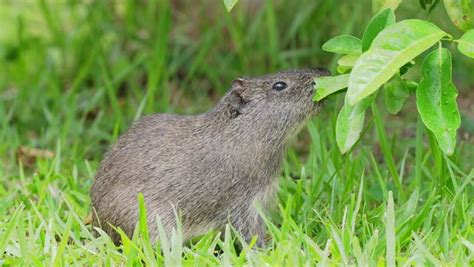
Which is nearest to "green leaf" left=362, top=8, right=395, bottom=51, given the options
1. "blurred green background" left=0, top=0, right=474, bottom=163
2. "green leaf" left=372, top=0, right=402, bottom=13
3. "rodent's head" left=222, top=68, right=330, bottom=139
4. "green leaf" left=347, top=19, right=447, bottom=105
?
"green leaf" left=372, top=0, right=402, bottom=13

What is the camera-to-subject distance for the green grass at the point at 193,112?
386cm

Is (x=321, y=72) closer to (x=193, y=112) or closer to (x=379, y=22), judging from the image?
(x=379, y=22)

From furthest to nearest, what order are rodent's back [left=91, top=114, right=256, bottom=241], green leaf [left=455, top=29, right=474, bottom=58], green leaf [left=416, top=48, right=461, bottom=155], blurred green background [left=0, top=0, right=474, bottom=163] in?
1. blurred green background [left=0, top=0, right=474, bottom=163]
2. rodent's back [left=91, top=114, right=256, bottom=241]
3. green leaf [left=416, top=48, right=461, bottom=155]
4. green leaf [left=455, top=29, right=474, bottom=58]

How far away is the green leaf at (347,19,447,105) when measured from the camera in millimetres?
3127

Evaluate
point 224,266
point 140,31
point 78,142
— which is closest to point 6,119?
point 78,142

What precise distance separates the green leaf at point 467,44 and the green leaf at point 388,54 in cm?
12

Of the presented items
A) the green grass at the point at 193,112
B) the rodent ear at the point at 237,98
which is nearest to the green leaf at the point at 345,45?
the green grass at the point at 193,112

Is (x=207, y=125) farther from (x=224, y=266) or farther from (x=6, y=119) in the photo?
(x=6, y=119)

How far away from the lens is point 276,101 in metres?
4.46

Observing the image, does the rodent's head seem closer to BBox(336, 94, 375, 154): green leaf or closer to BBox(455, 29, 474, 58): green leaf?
BBox(336, 94, 375, 154): green leaf

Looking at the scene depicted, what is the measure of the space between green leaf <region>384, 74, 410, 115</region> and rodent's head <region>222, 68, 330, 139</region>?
73cm

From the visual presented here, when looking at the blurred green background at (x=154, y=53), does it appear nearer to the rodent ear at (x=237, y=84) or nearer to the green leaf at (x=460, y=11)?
the rodent ear at (x=237, y=84)

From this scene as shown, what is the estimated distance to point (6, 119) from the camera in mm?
6051

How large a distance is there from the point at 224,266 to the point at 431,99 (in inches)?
39.0
